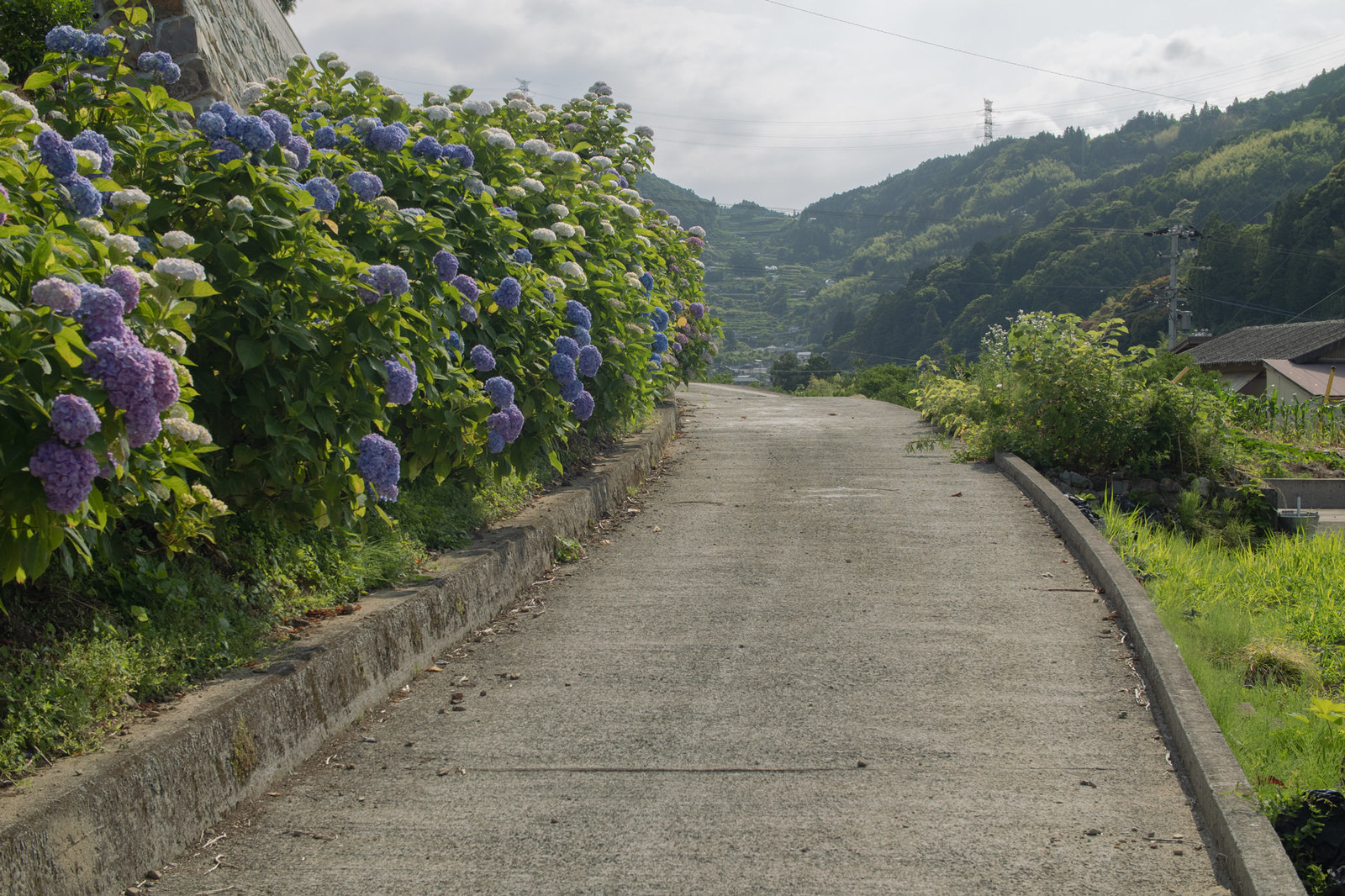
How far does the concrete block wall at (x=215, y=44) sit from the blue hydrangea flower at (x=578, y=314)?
319 cm

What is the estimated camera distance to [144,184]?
3904 millimetres

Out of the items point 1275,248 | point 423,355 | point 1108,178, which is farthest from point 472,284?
point 1108,178

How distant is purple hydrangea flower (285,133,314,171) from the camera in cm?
442

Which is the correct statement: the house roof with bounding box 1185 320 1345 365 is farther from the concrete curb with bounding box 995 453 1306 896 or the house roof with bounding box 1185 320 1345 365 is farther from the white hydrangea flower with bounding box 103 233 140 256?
the white hydrangea flower with bounding box 103 233 140 256

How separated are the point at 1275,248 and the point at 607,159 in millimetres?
64789

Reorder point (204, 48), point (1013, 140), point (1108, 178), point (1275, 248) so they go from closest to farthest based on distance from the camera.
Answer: point (204, 48) < point (1275, 248) < point (1108, 178) < point (1013, 140)

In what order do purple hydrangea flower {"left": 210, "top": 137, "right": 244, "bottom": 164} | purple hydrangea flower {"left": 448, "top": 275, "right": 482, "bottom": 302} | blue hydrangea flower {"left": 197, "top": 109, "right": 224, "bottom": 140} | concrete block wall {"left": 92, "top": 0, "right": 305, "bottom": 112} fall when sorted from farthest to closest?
concrete block wall {"left": 92, "top": 0, "right": 305, "bottom": 112} → purple hydrangea flower {"left": 448, "top": 275, "right": 482, "bottom": 302} → purple hydrangea flower {"left": 210, "top": 137, "right": 244, "bottom": 164} → blue hydrangea flower {"left": 197, "top": 109, "right": 224, "bottom": 140}

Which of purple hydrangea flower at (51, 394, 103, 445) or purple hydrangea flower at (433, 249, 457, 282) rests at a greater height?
purple hydrangea flower at (433, 249, 457, 282)

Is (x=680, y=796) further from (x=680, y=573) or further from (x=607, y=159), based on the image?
(x=607, y=159)

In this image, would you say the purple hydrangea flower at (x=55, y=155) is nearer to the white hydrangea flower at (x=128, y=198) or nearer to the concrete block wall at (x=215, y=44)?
the white hydrangea flower at (x=128, y=198)

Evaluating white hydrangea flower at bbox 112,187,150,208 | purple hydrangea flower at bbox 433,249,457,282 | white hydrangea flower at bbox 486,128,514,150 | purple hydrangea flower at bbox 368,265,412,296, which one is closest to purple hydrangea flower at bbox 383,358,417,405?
purple hydrangea flower at bbox 368,265,412,296

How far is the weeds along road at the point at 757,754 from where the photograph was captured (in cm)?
299

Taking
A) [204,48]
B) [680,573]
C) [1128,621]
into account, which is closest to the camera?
Answer: [1128,621]

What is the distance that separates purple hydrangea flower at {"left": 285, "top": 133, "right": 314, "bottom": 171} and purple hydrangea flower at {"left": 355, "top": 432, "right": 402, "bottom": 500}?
1349 millimetres
